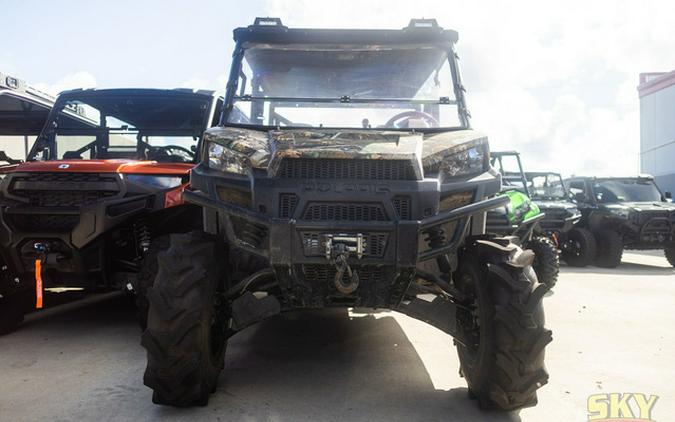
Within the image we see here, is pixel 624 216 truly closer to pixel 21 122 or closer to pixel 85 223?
pixel 85 223

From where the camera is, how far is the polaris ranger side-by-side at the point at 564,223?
12.2 meters

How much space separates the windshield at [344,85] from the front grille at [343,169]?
94cm

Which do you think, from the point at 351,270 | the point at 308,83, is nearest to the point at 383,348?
the point at 351,270

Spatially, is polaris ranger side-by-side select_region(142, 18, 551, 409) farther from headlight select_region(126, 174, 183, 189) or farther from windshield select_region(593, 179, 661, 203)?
windshield select_region(593, 179, 661, 203)

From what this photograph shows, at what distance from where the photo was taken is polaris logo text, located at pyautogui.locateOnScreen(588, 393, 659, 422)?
11.2ft

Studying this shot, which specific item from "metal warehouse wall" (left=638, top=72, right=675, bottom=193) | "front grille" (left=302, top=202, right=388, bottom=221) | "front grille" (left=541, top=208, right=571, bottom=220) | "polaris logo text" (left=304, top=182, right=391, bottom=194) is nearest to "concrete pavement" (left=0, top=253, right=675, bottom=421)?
"front grille" (left=302, top=202, right=388, bottom=221)

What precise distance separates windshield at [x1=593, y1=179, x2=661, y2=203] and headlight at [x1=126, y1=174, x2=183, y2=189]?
36.0 ft

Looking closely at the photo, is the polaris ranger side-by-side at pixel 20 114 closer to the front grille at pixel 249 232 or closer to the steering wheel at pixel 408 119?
the front grille at pixel 249 232

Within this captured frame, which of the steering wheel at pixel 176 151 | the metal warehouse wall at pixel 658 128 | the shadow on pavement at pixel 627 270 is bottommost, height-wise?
the shadow on pavement at pixel 627 270

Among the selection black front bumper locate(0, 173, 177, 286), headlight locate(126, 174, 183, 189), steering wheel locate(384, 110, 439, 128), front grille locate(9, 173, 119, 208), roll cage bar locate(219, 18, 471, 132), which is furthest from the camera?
headlight locate(126, 174, 183, 189)

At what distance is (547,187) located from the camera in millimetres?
13820

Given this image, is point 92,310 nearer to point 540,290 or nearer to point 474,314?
point 474,314

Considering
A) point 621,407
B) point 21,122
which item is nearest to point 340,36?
point 621,407

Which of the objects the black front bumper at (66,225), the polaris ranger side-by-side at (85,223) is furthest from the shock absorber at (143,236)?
the black front bumper at (66,225)
